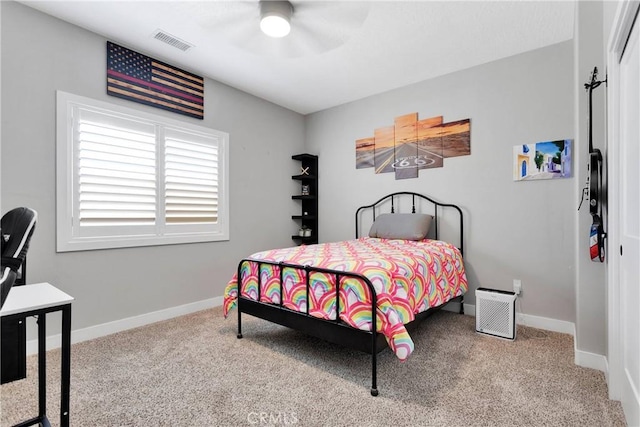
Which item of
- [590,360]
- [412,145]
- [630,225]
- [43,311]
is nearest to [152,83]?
[43,311]

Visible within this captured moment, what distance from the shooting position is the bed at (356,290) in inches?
73.9

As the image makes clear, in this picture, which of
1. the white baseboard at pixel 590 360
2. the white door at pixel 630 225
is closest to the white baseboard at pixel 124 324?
the white baseboard at pixel 590 360

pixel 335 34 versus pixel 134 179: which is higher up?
pixel 335 34

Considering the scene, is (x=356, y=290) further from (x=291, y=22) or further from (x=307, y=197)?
(x=307, y=197)

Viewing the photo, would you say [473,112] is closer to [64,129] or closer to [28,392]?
[64,129]

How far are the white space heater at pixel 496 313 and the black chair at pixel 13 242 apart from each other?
2994mm

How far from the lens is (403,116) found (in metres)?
3.82

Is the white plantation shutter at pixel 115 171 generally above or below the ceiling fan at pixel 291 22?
below

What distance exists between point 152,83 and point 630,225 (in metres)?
3.71

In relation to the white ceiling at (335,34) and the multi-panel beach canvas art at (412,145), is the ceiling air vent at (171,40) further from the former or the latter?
the multi-panel beach canvas art at (412,145)

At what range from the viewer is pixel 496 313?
2.70 meters

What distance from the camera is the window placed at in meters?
2.59

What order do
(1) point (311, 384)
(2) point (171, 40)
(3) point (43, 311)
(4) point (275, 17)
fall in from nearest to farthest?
(3) point (43, 311)
(1) point (311, 384)
(4) point (275, 17)
(2) point (171, 40)

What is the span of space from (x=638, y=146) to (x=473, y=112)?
2066mm
